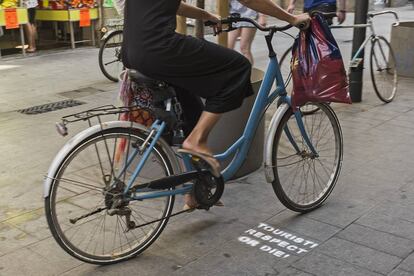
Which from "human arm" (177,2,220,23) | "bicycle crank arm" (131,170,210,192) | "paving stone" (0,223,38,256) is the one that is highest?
"human arm" (177,2,220,23)

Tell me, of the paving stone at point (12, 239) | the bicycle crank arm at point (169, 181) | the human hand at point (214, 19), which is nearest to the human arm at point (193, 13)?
the human hand at point (214, 19)

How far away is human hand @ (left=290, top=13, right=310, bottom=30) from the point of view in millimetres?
3568

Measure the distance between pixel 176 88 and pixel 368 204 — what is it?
1.75 meters

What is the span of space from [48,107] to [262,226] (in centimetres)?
398

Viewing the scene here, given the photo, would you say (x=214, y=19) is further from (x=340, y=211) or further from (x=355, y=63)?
(x=355, y=63)

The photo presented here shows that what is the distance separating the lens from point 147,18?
10.2 feet

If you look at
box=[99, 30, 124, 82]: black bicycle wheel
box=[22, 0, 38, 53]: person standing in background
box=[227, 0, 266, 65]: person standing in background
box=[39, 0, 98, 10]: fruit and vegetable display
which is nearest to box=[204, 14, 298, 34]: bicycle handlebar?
box=[227, 0, 266, 65]: person standing in background

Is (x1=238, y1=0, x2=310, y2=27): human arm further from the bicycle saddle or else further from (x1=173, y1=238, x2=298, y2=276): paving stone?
(x1=173, y1=238, x2=298, y2=276): paving stone

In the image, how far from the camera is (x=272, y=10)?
3465 mm

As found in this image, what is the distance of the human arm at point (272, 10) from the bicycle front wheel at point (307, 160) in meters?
0.62

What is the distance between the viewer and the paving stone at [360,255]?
3.31m

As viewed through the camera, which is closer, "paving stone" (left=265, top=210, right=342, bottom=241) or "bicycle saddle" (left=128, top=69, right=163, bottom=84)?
"bicycle saddle" (left=128, top=69, right=163, bottom=84)

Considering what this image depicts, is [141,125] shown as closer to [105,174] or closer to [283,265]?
[105,174]

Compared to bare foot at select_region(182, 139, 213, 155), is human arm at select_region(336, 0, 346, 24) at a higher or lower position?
higher
